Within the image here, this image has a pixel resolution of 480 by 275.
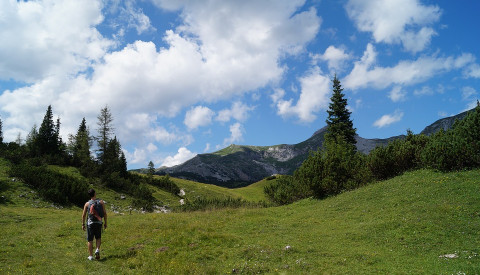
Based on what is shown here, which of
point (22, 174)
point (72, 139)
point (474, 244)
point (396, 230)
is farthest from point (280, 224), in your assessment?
point (72, 139)

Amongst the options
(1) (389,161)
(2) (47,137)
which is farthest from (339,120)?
(2) (47,137)

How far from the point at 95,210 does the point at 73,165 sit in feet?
190

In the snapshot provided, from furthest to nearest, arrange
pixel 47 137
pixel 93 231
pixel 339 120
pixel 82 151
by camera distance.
Result: pixel 47 137 → pixel 82 151 → pixel 339 120 → pixel 93 231

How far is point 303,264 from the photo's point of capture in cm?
1180

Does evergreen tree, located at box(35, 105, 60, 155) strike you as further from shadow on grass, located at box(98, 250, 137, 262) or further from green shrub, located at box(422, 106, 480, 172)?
green shrub, located at box(422, 106, 480, 172)

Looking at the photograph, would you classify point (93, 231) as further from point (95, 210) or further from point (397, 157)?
point (397, 157)

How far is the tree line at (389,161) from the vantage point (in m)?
23.2

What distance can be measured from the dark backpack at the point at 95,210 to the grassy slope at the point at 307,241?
2.01 metres

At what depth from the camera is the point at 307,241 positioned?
1625 centimetres

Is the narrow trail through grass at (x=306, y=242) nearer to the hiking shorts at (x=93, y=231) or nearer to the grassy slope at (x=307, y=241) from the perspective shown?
the grassy slope at (x=307, y=241)

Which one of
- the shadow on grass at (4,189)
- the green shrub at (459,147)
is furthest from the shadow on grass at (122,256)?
the shadow on grass at (4,189)

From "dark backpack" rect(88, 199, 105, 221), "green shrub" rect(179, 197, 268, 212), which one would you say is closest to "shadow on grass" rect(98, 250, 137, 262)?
"dark backpack" rect(88, 199, 105, 221)

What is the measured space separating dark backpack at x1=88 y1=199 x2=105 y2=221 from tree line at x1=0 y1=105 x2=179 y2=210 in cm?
3084

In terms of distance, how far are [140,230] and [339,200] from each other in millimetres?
18895
